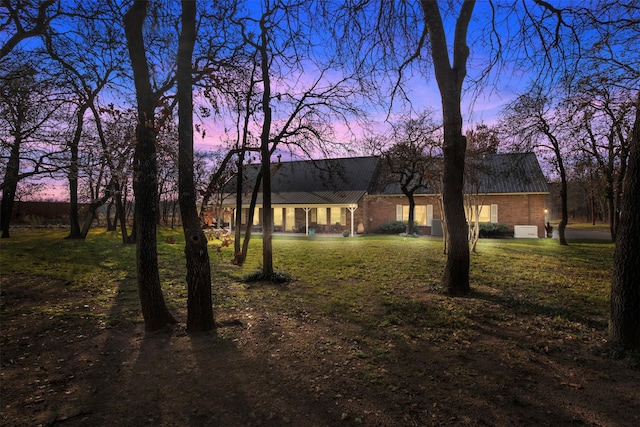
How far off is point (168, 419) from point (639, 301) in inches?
207

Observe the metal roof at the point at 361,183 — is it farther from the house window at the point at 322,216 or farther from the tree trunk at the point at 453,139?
the tree trunk at the point at 453,139

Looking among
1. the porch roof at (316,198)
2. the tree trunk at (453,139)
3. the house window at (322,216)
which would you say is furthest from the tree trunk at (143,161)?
the house window at (322,216)

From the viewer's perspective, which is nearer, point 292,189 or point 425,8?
point 425,8

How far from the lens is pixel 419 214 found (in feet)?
86.8

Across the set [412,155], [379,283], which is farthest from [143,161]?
[412,155]

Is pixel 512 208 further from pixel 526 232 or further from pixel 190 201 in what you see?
pixel 190 201

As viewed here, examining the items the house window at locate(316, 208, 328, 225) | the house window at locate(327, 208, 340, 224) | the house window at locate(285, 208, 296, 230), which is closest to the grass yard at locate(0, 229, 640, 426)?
the house window at locate(327, 208, 340, 224)

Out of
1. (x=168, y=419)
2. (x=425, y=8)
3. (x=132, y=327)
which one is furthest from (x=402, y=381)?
(x=425, y=8)

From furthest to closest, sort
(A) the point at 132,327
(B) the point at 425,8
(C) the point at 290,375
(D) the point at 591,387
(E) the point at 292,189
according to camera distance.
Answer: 1. (E) the point at 292,189
2. (B) the point at 425,8
3. (A) the point at 132,327
4. (C) the point at 290,375
5. (D) the point at 591,387

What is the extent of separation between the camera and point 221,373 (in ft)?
13.6

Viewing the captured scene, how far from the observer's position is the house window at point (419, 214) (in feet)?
85.7

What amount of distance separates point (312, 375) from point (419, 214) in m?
23.6

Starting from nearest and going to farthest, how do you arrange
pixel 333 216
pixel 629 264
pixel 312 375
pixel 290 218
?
pixel 312 375 < pixel 629 264 < pixel 333 216 < pixel 290 218

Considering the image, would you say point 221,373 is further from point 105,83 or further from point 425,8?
point 425,8
